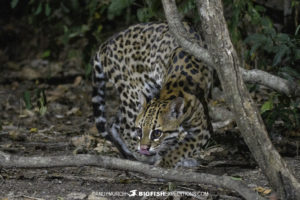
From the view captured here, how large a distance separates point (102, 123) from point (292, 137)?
7.15ft

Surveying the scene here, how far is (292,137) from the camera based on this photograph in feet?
19.1

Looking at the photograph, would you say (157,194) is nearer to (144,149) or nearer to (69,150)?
(144,149)

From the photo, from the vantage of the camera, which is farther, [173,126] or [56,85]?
[56,85]

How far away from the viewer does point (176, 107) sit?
4891 millimetres

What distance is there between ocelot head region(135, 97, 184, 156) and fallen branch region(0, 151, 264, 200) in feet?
2.81

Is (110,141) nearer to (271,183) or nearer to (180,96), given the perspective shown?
(180,96)

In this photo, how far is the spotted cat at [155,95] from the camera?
4883mm

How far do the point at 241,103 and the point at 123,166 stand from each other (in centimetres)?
106

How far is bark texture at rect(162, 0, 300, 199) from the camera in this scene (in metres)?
3.39

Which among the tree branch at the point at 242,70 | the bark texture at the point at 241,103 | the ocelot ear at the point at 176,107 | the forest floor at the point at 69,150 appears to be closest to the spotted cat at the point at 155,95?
the ocelot ear at the point at 176,107

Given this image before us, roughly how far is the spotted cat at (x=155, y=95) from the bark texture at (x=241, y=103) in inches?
56.4

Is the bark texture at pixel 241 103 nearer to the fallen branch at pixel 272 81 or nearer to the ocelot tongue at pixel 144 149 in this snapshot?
the fallen branch at pixel 272 81

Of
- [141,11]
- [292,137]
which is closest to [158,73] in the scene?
[141,11]

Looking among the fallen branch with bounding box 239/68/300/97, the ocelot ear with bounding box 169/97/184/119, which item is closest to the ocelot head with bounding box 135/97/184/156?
the ocelot ear with bounding box 169/97/184/119
